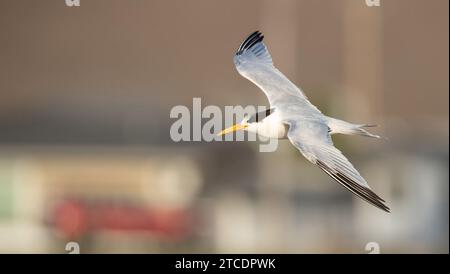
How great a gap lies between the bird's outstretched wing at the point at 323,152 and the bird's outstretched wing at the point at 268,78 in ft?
0.26

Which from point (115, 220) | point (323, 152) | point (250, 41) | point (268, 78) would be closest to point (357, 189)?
point (323, 152)

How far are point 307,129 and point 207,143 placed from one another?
16.7ft

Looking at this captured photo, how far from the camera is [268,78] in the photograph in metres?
2.47

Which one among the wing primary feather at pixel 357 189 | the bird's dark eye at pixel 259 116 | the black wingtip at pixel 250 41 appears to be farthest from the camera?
the black wingtip at pixel 250 41

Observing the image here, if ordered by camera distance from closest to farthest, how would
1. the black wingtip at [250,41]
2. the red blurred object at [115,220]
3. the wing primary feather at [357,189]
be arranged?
the wing primary feather at [357,189] < the black wingtip at [250,41] < the red blurred object at [115,220]

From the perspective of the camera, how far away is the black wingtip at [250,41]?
8.44ft

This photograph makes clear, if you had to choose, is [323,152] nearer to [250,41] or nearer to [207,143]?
[250,41]

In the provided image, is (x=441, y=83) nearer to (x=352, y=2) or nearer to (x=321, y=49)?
(x=321, y=49)

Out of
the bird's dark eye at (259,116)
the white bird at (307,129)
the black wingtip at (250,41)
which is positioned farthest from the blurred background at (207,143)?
the bird's dark eye at (259,116)

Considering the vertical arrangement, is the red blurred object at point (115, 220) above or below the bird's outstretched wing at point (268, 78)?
above

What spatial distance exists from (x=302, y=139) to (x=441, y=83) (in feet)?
21.5

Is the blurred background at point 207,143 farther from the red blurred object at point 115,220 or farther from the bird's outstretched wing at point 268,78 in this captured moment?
the bird's outstretched wing at point 268,78

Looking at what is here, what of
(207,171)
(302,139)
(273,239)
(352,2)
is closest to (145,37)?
(207,171)

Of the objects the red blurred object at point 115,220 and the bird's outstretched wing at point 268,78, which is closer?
the bird's outstretched wing at point 268,78
